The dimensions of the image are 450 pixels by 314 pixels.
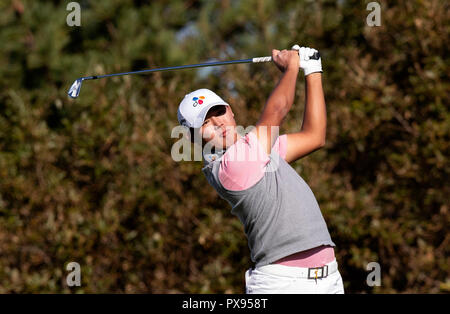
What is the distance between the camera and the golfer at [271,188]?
126 inches

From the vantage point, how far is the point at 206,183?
6719 millimetres

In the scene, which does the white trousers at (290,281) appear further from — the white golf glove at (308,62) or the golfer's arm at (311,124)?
the white golf glove at (308,62)

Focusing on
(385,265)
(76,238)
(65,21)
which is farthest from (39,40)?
(385,265)

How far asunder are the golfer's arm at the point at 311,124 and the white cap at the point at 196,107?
19.3 inches

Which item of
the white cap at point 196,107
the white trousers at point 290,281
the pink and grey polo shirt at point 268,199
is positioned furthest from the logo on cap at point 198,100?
the white trousers at point 290,281

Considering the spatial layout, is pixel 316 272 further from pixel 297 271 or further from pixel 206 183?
pixel 206 183

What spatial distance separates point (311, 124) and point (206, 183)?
126 inches

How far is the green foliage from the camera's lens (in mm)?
6484

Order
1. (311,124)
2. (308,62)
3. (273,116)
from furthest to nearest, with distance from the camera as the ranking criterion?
(311,124) < (308,62) < (273,116)

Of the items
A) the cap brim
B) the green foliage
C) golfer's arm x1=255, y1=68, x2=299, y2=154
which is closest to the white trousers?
golfer's arm x1=255, y1=68, x2=299, y2=154

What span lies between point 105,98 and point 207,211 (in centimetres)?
195

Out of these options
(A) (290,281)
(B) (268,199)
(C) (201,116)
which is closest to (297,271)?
(A) (290,281)

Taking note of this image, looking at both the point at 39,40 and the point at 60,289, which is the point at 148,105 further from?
the point at 39,40

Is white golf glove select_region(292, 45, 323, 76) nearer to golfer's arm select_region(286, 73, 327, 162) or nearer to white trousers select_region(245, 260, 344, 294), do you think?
golfer's arm select_region(286, 73, 327, 162)
